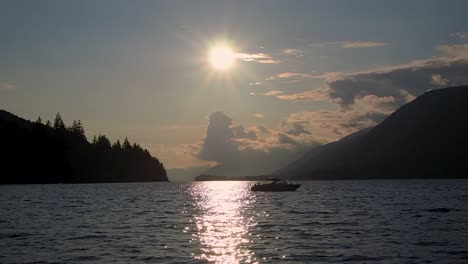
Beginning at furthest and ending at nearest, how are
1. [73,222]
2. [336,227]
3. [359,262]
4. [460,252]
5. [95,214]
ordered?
[95,214] → [73,222] → [336,227] → [460,252] → [359,262]

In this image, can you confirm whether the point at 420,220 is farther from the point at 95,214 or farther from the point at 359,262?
the point at 95,214

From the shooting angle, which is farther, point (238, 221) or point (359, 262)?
point (238, 221)

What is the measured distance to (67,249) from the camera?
48812mm

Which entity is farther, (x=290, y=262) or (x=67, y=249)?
(x=67, y=249)

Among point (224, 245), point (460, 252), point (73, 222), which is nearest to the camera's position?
point (460, 252)

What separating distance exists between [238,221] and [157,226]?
1385 cm

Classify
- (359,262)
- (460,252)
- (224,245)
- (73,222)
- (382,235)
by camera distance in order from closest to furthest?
1. (359,262)
2. (460,252)
3. (224,245)
4. (382,235)
5. (73,222)

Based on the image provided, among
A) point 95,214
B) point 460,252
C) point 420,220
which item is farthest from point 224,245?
point 95,214

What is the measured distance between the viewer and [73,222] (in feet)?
246

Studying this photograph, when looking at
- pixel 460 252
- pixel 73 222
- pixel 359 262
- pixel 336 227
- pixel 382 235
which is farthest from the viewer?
pixel 73 222

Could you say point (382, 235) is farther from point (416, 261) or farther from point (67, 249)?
point (67, 249)

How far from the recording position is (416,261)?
42562mm

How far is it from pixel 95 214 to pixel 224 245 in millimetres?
44066

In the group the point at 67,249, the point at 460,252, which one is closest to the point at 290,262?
the point at 460,252
